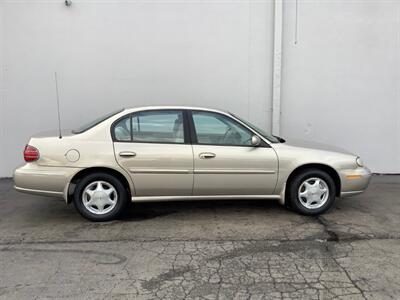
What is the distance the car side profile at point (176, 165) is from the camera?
5.60 metres

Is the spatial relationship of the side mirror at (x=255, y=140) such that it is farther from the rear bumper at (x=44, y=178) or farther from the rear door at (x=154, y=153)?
the rear bumper at (x=44, y=178)

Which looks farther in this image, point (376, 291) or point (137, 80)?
point (137, 80)

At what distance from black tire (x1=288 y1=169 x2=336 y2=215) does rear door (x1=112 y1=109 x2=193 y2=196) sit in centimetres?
136

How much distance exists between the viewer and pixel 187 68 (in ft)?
27.9

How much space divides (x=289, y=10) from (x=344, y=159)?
373cm

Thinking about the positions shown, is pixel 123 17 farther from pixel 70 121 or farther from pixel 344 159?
pixel 344 159

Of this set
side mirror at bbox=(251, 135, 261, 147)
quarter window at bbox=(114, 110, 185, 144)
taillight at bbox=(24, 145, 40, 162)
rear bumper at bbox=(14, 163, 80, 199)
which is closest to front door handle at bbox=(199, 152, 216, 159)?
quarter window at bbox=(114, 110, 185, 144)

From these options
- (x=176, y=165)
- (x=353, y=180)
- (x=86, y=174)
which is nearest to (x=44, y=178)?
(x=86, y=174)

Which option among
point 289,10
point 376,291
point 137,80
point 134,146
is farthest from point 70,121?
point 376,291

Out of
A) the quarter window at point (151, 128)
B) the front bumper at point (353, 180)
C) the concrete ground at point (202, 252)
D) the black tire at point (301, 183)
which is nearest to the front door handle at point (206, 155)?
the quarter window at point (151, 128)

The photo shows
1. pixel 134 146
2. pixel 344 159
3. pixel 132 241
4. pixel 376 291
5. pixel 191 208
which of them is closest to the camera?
pixel 376 291

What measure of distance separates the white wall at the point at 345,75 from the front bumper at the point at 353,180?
2.77m

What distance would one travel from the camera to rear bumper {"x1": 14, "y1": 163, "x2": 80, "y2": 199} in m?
5.55

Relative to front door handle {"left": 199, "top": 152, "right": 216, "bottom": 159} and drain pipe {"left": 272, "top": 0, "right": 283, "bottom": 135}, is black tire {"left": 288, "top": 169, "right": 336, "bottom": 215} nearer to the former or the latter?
front door handle {"left": 199, "top": 152, "right": 216, "bottom": 159}
